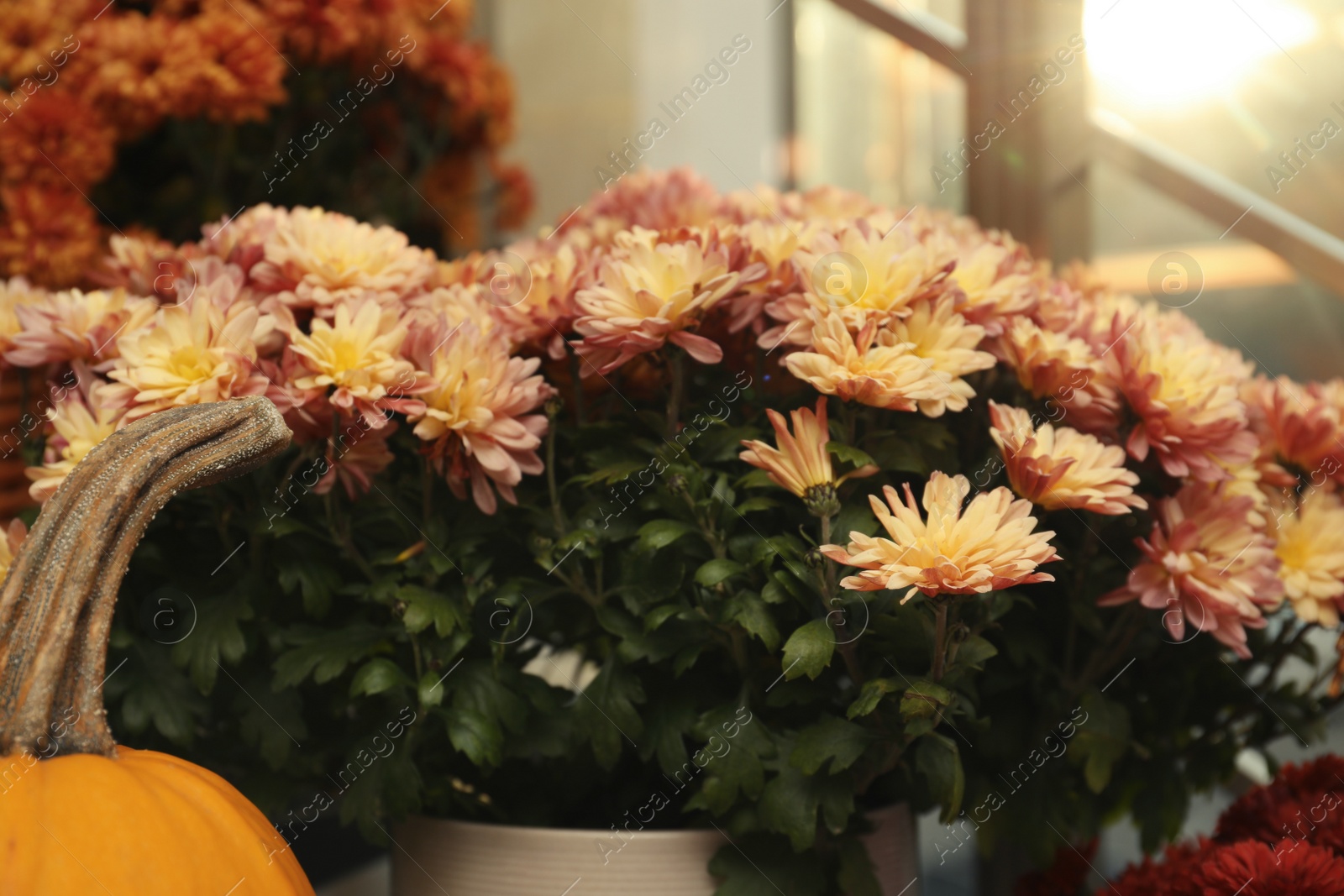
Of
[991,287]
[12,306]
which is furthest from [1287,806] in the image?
[12,306]

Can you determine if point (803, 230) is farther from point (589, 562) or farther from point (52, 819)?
point (52, 819)

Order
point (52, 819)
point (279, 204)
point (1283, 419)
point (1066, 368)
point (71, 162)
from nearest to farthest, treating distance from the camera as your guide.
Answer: point (52, 819), point (1066, 368), point (1283, 419), point (71, 162), point (279, 204)

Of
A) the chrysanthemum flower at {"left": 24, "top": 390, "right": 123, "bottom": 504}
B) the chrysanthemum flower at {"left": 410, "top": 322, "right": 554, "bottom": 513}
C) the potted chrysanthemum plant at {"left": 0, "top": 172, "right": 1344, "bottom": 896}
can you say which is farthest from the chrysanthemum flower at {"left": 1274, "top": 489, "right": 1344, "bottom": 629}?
the chrysanthemum flower at {"left": 24, "top": 390, "right": 123, "bottom": 504}

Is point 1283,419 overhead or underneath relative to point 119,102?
underneath

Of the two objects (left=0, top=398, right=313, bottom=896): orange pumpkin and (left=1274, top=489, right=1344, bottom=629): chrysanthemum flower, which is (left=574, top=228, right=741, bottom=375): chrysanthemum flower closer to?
(left=0, top=398, right=313, bottom=896): orange pumpkin

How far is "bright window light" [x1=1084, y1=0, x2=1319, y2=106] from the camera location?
93 cm

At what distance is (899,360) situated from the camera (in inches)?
20.7

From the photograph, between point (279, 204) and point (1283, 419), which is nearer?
point (1283, 419)

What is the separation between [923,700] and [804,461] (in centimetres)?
13

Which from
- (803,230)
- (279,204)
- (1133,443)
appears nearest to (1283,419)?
(1133,443)

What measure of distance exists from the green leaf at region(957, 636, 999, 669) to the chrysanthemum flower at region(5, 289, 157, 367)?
486 millimetres

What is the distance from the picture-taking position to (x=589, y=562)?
2.05 ft

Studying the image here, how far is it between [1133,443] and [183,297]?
1.85ft

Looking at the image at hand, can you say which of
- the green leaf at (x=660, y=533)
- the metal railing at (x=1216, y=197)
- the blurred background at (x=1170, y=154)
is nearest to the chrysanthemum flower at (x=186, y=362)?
the green leaf at (x=660, y=533)
